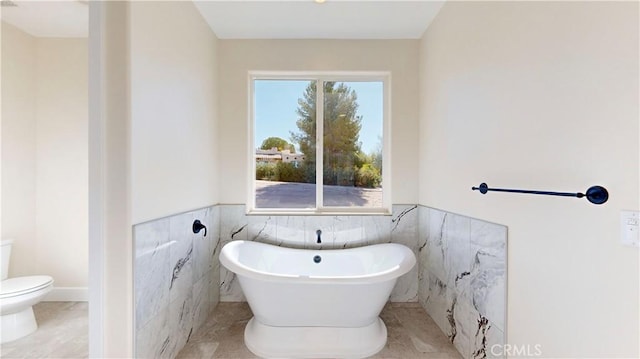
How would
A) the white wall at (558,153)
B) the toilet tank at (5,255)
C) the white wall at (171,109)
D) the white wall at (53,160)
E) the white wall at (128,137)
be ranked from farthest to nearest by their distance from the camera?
the white wall at (53,160), the toilet tank at (5,255), the white wall at (171,109), the white wall at (128,137), the white wall at (558,153)

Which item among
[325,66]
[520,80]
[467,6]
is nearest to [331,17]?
[325,66]

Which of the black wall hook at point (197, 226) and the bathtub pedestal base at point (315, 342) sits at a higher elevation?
the black wall hook at point (197, 226)

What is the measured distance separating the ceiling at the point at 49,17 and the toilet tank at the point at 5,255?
178 centimetres

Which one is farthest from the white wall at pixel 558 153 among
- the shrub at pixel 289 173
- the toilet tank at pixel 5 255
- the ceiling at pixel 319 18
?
the toilet tank at pixel 5 255

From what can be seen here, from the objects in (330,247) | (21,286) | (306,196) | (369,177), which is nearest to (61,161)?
(21,286)

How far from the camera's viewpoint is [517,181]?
4.71ft

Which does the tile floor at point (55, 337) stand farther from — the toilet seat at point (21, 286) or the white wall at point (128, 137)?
the white wall at point (128, 137)

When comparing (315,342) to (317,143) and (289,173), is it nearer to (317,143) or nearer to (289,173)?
(289,173)

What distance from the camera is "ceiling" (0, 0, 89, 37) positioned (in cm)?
213

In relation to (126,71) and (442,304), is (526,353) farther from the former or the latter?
(126,71)

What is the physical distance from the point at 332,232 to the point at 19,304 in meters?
2.34

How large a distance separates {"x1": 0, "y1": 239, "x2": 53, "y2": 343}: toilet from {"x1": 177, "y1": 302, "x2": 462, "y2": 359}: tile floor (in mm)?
1161

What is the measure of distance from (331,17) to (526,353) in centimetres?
254

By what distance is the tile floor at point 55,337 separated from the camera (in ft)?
6.22
